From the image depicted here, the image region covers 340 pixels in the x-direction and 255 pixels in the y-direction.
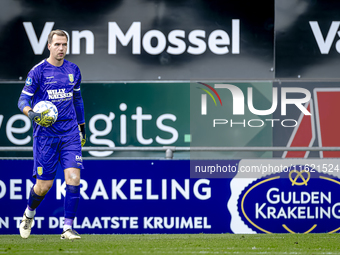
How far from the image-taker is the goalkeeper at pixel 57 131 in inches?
263

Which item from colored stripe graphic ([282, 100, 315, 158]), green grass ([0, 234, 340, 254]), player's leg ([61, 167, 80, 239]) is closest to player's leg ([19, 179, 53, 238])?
green grass ([0, 234, 340, 254])

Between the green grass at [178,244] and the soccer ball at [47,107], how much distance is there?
1183mm

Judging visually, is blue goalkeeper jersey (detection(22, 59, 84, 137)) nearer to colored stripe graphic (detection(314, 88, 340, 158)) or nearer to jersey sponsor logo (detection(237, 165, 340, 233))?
jersey sponsor logo (detection(237, 165, 340, 233))

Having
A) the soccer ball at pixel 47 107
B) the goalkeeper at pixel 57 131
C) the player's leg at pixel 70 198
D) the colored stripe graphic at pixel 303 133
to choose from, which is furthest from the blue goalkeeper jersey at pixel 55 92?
the colored stripe graphic at pixel 303 133

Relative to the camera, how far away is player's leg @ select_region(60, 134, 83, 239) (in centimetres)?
665

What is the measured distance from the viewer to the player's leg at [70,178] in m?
6.65

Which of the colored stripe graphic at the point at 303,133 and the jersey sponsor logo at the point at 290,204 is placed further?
the colored stripe graphic at the point at 303,133

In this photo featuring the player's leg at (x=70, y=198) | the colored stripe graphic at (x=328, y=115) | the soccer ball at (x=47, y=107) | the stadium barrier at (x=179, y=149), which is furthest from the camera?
the colored stripe graphic at (x=328, y=115)

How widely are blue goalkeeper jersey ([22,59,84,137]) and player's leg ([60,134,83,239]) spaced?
15cm

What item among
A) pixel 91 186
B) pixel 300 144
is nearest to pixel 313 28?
pixel 300 144

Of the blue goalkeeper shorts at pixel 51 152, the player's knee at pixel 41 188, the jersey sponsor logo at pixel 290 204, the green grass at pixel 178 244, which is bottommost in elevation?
the green grass at pixel 178 244

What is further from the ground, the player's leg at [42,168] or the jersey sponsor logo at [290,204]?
the player's leg at [42,168]

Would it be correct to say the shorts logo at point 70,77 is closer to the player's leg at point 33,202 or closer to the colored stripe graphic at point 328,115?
the player's leg at point 33,202

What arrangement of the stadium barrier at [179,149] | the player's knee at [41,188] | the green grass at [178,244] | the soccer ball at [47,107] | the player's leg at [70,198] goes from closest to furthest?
1. the green grass at [178,244]
2. the soccer ball at [47,107]
3. the player's leg at [70,198]
4. the player's knee at [41,188]
5. the stadium barrier at [179,149]
